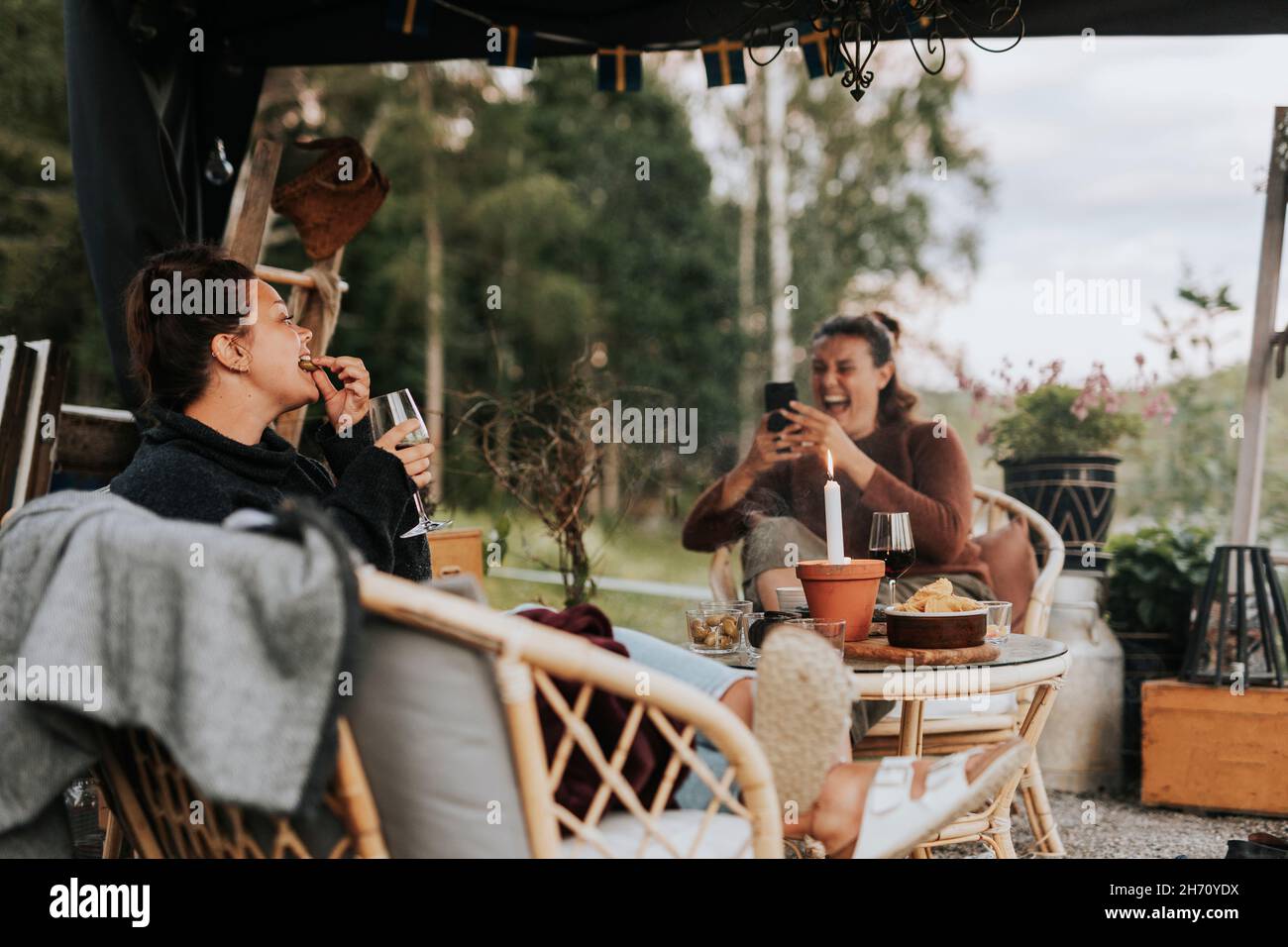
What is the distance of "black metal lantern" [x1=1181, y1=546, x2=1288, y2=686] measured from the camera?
3.30 metres

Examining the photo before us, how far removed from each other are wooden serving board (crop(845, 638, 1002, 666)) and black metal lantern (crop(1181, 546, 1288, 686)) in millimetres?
1705

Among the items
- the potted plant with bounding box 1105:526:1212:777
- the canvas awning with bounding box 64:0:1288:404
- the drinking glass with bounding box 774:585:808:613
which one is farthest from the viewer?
the potted plant with bounding box 1105:526:1212:777

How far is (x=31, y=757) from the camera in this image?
4.79 feet

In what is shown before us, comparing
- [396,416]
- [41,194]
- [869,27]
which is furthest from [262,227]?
[41,194]

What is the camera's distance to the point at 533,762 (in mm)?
1280

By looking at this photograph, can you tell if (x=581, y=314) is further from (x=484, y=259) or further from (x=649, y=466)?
(x=649, y=466)

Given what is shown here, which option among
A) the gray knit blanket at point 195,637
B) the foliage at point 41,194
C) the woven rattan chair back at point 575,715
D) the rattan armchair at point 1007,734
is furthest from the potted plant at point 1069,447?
the foliage at point 41,194

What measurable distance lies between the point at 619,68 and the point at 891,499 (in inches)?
65.7

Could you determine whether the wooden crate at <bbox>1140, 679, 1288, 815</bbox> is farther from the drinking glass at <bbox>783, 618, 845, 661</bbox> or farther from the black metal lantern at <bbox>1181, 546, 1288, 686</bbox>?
the drinking glass at <bbox>783, 618, 845, 661</bbox>

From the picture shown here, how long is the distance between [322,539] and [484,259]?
12.9 m

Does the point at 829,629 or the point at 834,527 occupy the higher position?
the point at 834,527

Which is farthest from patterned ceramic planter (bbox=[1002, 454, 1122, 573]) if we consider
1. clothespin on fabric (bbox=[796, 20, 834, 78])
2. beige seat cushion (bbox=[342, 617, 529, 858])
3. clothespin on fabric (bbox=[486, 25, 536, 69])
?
beige seat cushion (bbox=[342, 617, 529, 858])

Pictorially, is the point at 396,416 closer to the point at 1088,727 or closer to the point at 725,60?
the point at 725,60
